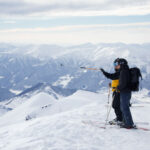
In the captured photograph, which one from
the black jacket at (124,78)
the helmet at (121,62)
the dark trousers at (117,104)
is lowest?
the dark trousers at (117,104)

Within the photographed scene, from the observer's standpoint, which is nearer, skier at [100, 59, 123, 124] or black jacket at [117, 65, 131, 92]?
black jacket at [117, 65, 131, 92]

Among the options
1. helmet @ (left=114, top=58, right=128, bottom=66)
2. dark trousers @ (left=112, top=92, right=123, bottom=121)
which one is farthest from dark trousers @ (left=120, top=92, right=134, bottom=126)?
helmet @ (left=114, top=58, right=128, bottom=66)

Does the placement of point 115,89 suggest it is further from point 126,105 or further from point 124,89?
point 126,105

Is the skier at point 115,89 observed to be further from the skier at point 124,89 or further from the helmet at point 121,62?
the skier at point 124,89

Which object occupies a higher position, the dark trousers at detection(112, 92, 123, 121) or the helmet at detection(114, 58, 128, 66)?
the helmet at detection(114, 58, 128, 66)

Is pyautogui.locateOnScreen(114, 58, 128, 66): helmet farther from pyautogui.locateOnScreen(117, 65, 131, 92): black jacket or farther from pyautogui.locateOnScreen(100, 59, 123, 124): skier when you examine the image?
pyautogui.locateOnScreen(117, 65, 131, 92): black jacket

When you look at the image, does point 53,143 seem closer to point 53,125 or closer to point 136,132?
point 53,125

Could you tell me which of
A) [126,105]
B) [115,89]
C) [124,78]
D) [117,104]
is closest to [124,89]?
[124,78]

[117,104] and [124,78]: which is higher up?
[124,78]

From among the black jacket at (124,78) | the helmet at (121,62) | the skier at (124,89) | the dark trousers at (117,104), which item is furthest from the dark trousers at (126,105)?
the helmet at (121,62)

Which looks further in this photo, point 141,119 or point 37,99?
point 37,99

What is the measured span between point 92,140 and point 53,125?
3076 millimetres

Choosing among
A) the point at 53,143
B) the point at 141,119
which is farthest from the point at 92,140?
the point at 141,119

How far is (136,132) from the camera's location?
10648 mm
